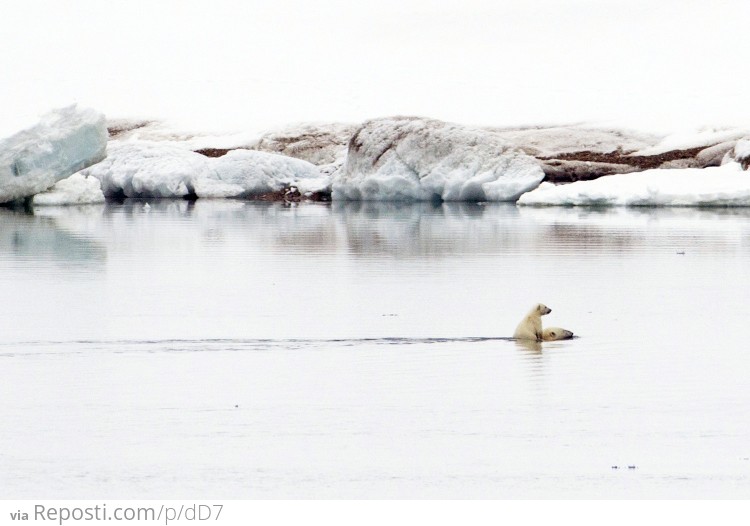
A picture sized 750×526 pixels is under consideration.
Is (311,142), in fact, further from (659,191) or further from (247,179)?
(659,191)

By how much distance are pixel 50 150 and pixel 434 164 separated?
9761 millimetres

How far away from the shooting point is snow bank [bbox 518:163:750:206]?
2972 cm

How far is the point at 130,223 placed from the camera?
24203 mm

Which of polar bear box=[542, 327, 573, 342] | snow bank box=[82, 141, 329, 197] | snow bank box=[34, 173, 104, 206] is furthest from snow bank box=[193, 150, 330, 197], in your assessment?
polar bear box=[542, 327, 573, 342]

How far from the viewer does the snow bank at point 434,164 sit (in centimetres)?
3275

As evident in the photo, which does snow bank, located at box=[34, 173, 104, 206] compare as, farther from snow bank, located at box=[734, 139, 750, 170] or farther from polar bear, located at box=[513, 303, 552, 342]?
polar bear, located at box=[513, 303, 552, 342]

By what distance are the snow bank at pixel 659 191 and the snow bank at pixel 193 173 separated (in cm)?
886

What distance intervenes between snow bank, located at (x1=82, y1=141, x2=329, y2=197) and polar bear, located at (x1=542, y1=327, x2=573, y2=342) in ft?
94.6

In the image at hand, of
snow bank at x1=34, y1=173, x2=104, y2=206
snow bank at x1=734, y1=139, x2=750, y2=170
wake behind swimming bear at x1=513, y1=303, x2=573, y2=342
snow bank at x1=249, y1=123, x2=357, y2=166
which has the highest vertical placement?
snow bank at x1=249, y1=123, x2=357, y2=166

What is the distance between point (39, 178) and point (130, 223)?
6.34m

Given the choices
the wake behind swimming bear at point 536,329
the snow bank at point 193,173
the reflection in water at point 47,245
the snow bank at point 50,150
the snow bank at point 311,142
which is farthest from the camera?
the snow bank at point 311,142

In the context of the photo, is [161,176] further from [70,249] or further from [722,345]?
[722,345]

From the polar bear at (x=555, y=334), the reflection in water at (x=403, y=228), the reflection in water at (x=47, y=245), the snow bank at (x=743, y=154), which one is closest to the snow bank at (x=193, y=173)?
the reflection in water at (x=403, y=228)

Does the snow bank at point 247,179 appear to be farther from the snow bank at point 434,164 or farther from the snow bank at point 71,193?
the snow bank at point 71,193
